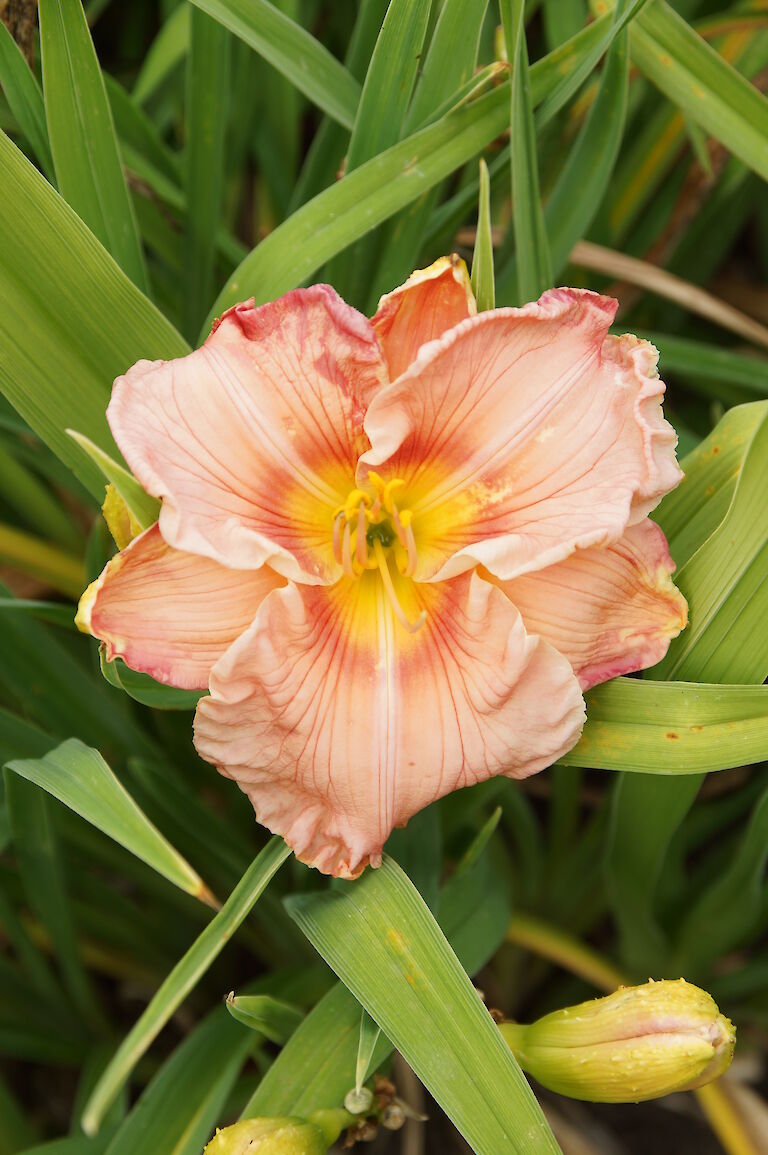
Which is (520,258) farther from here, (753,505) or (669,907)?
(669,907)

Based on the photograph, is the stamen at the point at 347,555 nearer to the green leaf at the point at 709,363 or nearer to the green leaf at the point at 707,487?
the green leaf at the point at 707,487

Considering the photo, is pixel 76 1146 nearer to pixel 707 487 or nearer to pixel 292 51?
pixel 707 487

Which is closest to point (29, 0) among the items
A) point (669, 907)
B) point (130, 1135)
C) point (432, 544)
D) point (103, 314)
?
point (103, 314)

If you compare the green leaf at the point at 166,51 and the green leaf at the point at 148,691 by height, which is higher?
the green leaf at the point at 166,51

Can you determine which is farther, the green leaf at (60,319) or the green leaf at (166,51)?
the green leaf at (166,51)

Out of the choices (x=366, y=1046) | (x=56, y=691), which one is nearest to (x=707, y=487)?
(x=366, y=1046)

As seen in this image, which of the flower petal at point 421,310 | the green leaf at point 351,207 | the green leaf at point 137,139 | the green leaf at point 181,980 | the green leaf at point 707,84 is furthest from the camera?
the green leaf at point 137,139

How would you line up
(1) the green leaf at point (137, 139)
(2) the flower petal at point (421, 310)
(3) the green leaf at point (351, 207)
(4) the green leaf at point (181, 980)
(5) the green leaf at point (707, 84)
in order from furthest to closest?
1. (1) the green leaf at point (137, 139)
2. (5) the green leaf at point (707, 84)
3. (3) the green leaf at point (351, 207)
4. (2) the flower petal at point (421, 310)
5. (4) the green leaf at point (181, 980)

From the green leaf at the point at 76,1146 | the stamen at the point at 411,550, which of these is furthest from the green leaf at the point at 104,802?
the green leaf at the point at 76,1146
